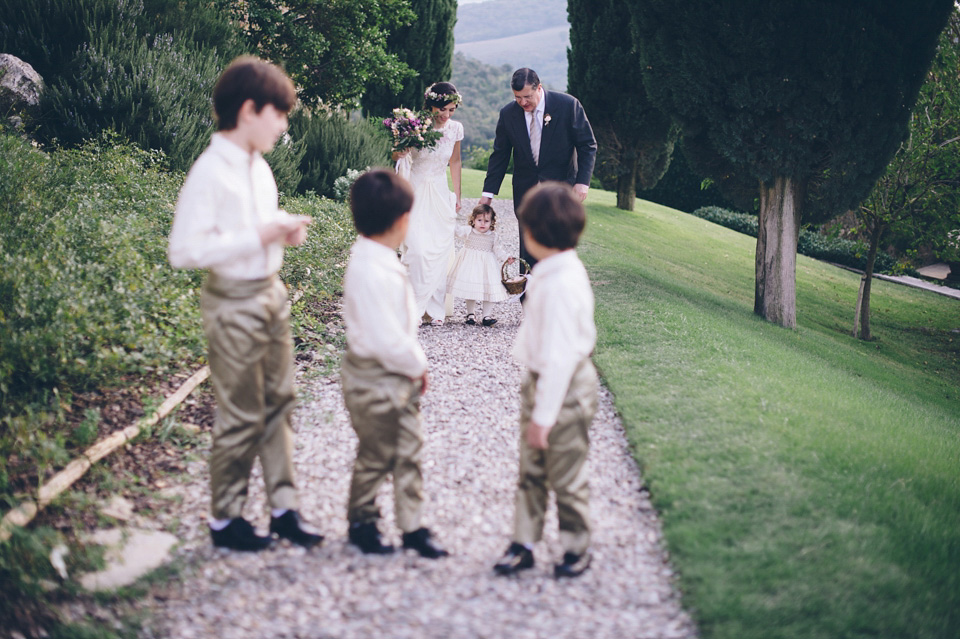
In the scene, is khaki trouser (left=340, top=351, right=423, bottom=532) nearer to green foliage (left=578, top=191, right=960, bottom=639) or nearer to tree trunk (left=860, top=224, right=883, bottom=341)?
green foliage (left=578, top=191, right=960, bottom=639)

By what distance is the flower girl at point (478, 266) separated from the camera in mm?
6898

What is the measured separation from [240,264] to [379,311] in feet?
2.02

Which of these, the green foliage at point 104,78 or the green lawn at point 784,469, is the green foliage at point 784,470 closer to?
the green lawn at point 784,469

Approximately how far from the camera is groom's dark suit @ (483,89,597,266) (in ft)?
21.0

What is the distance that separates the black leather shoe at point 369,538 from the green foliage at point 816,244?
19.9 m

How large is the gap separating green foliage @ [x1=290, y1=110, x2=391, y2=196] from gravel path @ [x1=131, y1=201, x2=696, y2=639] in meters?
8.85

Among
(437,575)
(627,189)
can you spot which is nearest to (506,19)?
(627,189)

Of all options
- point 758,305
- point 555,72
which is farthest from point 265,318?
point 555,72

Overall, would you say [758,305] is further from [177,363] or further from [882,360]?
[177,363]

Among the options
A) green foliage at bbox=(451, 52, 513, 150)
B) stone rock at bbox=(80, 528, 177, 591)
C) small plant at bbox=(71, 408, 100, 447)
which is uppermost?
green foliage at bbox=(451, 52, 513, 150)

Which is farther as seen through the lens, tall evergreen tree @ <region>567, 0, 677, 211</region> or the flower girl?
tall evergreen tree @ <region>567, 0, 677, 211</region>

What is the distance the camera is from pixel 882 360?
400 inches

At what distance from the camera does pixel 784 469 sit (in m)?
3.93

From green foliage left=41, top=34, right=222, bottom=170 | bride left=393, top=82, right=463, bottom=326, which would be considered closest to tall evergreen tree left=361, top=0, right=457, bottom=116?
green foliage left=41, top=34, right=222, bottom=170
